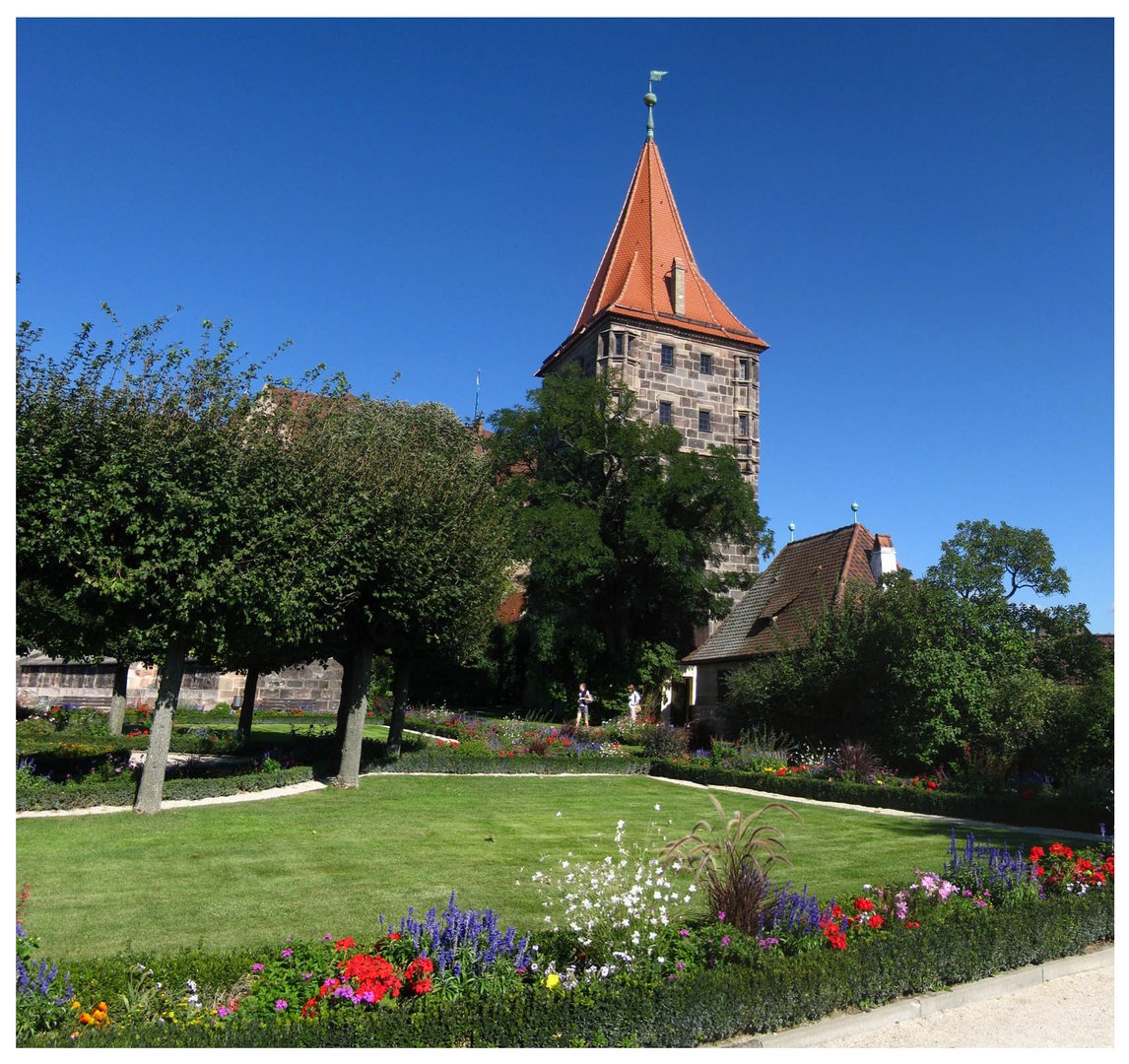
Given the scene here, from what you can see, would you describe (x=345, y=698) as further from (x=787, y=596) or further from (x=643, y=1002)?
(x=787, y=596)

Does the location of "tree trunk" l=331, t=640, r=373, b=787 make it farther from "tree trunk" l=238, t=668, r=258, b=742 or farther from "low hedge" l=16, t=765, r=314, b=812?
"tree trunk" l=238, t=668, r=258, b=742

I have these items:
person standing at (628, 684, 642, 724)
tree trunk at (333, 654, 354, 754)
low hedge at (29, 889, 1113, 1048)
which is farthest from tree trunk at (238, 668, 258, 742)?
low hedge at (29, 889, 1113, 1048)

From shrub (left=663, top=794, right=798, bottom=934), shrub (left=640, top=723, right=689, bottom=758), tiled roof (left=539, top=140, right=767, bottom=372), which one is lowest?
shrub (left=640, top=723, right=689, bottom=758)

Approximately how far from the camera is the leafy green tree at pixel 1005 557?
69.1ft

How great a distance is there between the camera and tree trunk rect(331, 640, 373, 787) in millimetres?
17688

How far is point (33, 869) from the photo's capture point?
10.1m

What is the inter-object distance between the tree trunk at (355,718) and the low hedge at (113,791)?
1.52m

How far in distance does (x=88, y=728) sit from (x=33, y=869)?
52.0 feet

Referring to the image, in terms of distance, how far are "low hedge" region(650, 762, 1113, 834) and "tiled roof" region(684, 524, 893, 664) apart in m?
6.70

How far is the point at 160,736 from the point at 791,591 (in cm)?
2324

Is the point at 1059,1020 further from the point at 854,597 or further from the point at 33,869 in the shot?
the point at 854,597

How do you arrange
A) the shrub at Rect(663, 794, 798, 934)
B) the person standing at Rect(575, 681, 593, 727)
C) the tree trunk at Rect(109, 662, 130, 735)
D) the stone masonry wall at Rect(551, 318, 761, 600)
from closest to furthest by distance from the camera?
the shrub at Rect(663, 794, 798, 934), the tree trunk at Rect(109, 662, 130, 735), the person standing at Rect(575, 681, 593, 727), the stone masonry wall at Rect(551, 318, 761, 600)

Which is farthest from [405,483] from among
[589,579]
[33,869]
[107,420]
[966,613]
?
[589,579]

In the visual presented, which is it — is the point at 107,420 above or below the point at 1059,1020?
above
